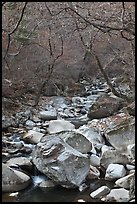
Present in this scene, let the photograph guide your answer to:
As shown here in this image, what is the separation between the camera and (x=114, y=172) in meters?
6.14

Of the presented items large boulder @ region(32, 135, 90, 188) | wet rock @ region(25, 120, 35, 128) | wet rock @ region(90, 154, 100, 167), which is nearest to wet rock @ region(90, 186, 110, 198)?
large boulder @ region(32, 135, 90, 188)

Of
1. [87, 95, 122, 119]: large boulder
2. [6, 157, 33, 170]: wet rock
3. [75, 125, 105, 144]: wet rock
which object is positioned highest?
[87, 95, 122, 119]: large boulder

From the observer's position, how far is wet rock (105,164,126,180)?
240 inches

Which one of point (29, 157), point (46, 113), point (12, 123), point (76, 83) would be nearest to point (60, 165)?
point (29, 157)

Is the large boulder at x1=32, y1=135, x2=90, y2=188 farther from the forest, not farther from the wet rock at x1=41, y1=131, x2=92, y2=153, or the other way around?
the wet rock at x1=41, y1=131, x2=92, y2=153

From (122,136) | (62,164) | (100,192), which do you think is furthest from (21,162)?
(122,136)

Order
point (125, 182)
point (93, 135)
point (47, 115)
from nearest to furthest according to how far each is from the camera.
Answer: point (125, 182), point (93, 135), point (47, 115)

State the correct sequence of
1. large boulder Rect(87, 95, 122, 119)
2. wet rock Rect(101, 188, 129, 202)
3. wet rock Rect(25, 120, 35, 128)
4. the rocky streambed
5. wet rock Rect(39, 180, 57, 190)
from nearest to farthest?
wet rock Rect(101, 188, 129, 202) < the rocky streambed < wet rock Rect(39, 180, 57, 190) < wet rock Rect(25, 120, 35, 128) < large boulder Rect(87, 95, 122, 119)

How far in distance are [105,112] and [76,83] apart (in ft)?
14.3

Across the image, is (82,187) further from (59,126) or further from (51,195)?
(59,126)

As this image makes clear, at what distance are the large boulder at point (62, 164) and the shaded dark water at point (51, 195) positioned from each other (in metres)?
0.13

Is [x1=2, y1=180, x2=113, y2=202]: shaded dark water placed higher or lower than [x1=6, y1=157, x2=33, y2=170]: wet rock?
lower

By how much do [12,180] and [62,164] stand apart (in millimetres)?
824

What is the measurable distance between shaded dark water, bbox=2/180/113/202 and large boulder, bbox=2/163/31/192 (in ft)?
0.32
